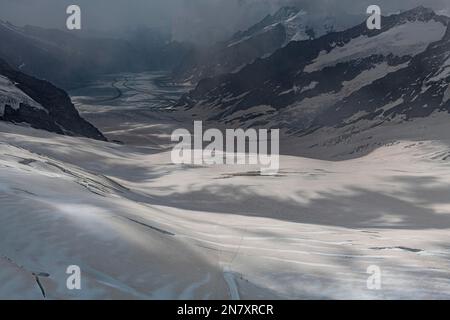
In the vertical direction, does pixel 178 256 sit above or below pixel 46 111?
below

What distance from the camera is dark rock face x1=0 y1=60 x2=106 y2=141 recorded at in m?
102

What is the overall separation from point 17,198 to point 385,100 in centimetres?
15935

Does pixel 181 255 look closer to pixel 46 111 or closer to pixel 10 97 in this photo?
pixel 10 97

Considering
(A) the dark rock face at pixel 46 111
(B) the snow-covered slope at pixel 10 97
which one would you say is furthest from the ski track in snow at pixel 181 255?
(A) the dark rock face at pixel 46 111

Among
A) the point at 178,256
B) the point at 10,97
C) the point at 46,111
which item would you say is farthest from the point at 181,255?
the point at 46,111

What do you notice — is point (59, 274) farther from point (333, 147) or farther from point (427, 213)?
point (333, 147)

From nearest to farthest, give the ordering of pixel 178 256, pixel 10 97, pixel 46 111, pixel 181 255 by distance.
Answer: pixel 178 256 < pixel 181 255 < pixel 10 97 < pixel 46 111

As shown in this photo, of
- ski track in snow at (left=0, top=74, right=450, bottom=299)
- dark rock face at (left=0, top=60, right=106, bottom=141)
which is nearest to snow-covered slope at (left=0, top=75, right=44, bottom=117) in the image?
dark rock face at (left=0, top=60, right=106, bottom=141)

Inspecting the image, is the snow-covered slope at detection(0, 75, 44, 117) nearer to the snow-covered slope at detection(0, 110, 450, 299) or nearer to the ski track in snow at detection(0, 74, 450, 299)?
the ski track in snow at detection(0, 74, 450, 299)

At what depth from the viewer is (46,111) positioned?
11519 centimetres

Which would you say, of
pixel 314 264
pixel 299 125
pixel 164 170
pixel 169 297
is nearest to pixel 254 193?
pixel 164 170

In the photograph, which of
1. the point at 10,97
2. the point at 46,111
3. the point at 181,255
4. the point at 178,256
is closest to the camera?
the point at 178,256

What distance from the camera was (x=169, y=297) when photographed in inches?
→ 402

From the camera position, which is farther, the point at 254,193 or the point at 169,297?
the point at 254,193
